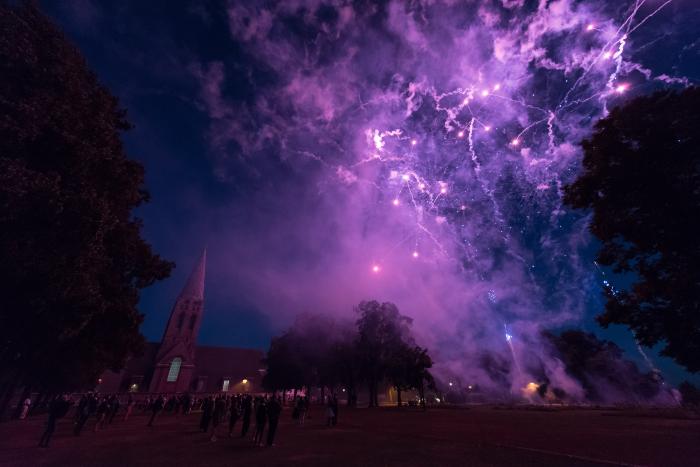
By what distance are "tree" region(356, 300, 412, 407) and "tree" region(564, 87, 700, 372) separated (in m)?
38.1

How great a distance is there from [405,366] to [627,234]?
39.4 meters

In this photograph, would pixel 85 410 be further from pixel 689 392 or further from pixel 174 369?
pixel 689 392

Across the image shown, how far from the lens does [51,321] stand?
1298cm

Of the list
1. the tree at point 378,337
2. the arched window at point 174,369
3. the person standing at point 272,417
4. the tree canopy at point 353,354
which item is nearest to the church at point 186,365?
the arched window at point 174,369

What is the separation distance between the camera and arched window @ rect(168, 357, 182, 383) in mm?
70625

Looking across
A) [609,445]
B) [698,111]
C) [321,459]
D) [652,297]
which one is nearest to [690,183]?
[698,111]

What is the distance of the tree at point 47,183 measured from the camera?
10609 mm

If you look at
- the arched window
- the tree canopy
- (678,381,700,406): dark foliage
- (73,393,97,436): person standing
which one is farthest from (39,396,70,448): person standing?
(678,381,700,406): dark foliage

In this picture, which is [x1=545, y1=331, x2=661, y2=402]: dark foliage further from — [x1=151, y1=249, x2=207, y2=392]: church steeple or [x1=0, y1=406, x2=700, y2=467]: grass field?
[x1=151, y1=249, x2=207, y2=392]: church steeple

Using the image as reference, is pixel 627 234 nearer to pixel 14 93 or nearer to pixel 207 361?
pixel 14 93

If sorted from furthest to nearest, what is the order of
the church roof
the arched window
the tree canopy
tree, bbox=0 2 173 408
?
the church roof → the arched window → the tree canopy → tree, bbox=0 2 173 408

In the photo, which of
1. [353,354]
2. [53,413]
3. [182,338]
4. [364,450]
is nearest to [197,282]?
[182,338]

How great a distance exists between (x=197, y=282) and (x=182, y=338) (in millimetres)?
12826

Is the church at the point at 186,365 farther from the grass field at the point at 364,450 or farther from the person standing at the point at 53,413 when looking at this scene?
the person standing at the point at 53,413
